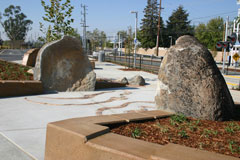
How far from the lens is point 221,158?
2314 millimetres

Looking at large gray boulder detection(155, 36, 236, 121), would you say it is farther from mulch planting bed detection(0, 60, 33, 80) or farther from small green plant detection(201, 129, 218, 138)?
mulch planting bed detection(0, 60, 33, 80)

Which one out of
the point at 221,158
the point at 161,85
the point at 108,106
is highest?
the point at 161,85

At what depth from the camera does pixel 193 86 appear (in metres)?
4.16

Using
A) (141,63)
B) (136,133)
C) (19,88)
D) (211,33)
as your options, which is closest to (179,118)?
(136,133)

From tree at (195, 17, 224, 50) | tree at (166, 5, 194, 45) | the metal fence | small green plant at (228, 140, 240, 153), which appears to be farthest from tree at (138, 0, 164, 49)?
small green plant at (228, 140, 240, 153)

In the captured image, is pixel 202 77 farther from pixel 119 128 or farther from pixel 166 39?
pixel 166 39

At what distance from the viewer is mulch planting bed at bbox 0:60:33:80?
29.3ft

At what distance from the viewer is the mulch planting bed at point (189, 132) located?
9.59 feet

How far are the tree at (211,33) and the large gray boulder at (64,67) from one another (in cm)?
6130

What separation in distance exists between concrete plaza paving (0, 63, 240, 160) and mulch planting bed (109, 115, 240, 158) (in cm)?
144

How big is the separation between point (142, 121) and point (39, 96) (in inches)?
198

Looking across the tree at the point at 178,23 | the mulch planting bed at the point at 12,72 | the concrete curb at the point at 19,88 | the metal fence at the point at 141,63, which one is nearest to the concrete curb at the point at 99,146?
the concrete curb at the point at 19,88

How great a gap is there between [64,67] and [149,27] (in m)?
71.3

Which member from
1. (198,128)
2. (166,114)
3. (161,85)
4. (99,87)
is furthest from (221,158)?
(99,87)
